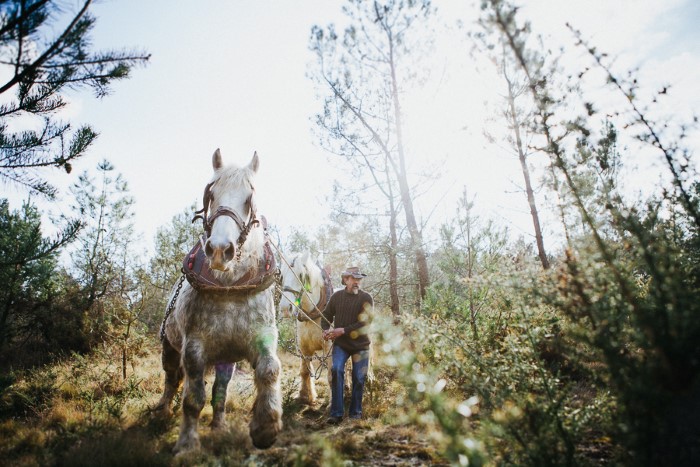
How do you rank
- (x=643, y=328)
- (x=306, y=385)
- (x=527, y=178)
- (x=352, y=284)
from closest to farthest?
(x=643, y=328), (x=352, y=284), (x=306, y=385), (x=527, y=178)

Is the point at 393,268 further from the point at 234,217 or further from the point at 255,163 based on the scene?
the point at 234,217

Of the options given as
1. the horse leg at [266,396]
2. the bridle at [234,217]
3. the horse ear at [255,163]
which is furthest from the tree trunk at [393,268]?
the bridle at [234,217]

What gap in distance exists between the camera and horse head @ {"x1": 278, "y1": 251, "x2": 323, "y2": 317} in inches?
212

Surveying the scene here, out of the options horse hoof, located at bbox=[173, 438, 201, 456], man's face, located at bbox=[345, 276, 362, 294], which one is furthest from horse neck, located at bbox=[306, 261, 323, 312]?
horse hoof, located at bbox=[173, 438, 201, 456]

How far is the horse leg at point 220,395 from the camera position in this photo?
11.1ft

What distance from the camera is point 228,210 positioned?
2.84m

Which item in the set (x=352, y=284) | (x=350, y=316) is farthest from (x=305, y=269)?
(x=350, y=316)

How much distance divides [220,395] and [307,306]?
230 cm

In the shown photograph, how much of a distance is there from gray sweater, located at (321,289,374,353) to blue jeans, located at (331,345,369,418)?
96 mm

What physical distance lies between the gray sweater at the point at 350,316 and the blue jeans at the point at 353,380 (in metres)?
0.10

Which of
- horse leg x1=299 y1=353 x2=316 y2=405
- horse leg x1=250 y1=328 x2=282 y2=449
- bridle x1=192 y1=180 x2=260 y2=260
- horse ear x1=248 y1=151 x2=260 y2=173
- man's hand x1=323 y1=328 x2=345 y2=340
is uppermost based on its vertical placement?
horse ear x1=248 y1=151 x2=260 y2=173

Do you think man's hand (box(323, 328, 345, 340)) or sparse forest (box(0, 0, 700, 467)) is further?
man's hand (box(323, 328, 345, 340))

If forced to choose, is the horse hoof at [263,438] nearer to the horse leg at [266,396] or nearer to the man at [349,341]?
the horse leg at [266,396]

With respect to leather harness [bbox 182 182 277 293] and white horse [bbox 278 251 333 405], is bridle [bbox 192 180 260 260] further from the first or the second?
white horse [bbox 278 251 333 405]
